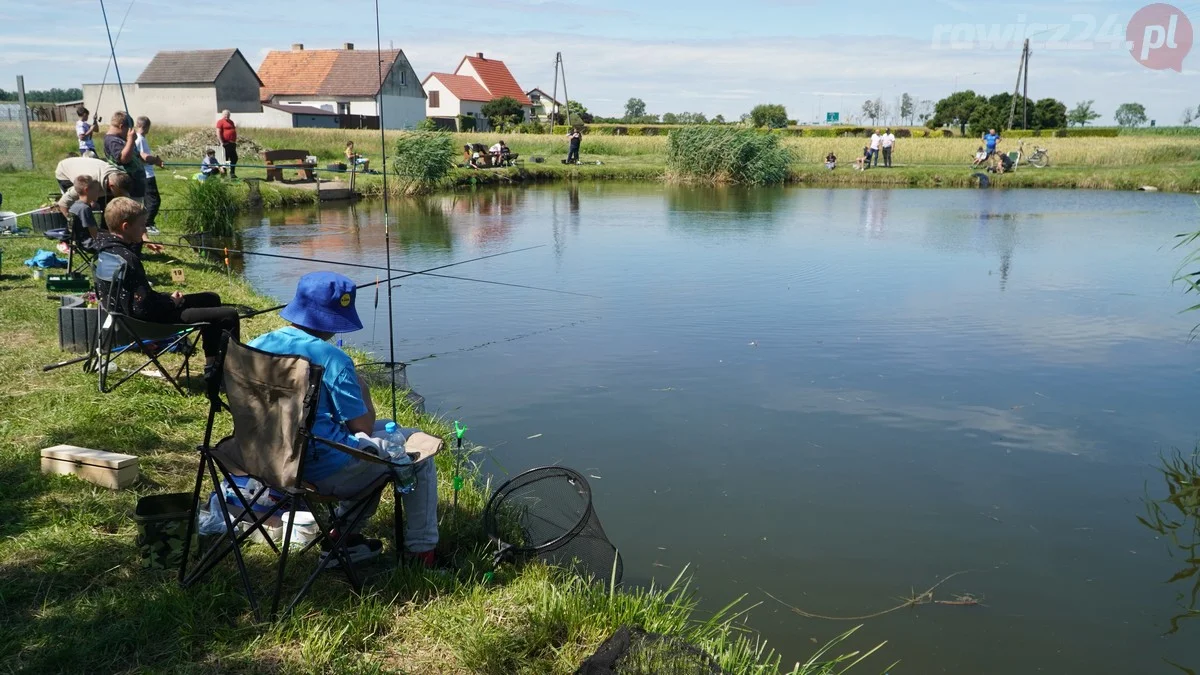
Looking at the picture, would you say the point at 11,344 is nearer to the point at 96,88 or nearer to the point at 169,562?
the point at 169,562

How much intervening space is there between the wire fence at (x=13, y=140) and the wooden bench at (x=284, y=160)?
4750 millimetres

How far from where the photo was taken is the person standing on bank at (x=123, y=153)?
32.9 feet

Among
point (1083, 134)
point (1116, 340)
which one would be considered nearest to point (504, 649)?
point (1116, 340)

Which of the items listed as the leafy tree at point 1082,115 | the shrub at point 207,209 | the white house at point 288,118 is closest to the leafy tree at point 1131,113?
the leafy tree at point 1082,115

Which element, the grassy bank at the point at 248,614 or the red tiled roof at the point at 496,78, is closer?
the grassy bank at the point at 248,614

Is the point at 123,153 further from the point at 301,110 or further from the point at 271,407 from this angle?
the point at 301,110

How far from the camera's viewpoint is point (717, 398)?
6.96m

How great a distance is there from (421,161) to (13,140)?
8.99m

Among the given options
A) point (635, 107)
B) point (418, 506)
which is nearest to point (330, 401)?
point (418, 506)

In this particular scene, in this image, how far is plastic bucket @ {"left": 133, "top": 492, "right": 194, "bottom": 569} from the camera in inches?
131

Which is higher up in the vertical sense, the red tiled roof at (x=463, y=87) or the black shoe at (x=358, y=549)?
the red tiled roof at (x=463, y=87)

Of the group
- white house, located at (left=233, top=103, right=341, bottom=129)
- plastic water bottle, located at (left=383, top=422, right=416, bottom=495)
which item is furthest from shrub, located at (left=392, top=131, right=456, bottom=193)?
white house, located at (left=233, top=103, right=341, bottom=129)

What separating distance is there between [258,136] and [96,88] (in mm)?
26933

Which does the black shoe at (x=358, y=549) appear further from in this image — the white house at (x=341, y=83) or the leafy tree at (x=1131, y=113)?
the leafy tree at (x=1131, y=113)
